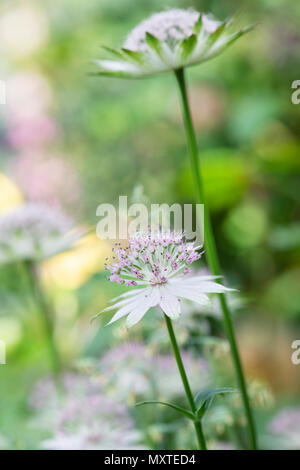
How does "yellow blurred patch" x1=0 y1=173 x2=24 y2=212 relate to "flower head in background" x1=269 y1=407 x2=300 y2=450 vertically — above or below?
above

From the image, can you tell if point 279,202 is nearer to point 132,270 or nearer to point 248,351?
point 248,351

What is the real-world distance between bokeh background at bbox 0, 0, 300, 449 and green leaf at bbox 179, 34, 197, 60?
0.57 m

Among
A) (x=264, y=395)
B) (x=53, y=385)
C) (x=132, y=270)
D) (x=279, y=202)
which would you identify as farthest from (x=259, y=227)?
(x=132, y=270)

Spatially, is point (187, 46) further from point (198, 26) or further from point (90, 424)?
point (90, 424)

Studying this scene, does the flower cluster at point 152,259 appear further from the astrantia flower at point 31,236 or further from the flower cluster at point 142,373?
the astrantia flower at point 31,236

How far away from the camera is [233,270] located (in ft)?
5.03

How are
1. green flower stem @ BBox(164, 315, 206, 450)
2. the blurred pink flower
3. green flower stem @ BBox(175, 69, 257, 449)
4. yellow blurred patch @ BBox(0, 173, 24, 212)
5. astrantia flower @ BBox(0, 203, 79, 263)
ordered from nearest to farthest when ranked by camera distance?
1. green flower stem @ BBox(164, 315, 206, 450)
2. green flower stem @ BBox(175, 69, 257, 449)
3. astrantia flower @ BBox(0, 203, 79, 263)
4. yellow blurred patch @ BBox(0, 173, 24, 212)
5. the blurred pink flower

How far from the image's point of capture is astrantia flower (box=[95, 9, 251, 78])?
48 cm

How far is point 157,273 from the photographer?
405mm

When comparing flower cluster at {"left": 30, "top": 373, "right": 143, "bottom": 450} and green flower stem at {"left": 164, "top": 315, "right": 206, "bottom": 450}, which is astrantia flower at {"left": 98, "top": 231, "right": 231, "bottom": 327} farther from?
flower cluster at {"left": 30, "top": 373, "right": 143, "bottom": 450}

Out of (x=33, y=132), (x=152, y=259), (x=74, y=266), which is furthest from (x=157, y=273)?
(x=33, y=132)

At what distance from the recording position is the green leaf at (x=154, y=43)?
465 mm

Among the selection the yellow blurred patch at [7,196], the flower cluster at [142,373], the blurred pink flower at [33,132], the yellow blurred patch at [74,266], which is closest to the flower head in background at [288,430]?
the flower cluster at [142,373]

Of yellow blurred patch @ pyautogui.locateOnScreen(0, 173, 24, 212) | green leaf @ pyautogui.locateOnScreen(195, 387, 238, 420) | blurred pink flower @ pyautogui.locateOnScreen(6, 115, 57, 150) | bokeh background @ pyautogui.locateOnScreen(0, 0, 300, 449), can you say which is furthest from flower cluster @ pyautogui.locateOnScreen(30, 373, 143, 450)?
blurred pink flower @ pyautogui.locateOnScreen(6, 115, 57, 150)
